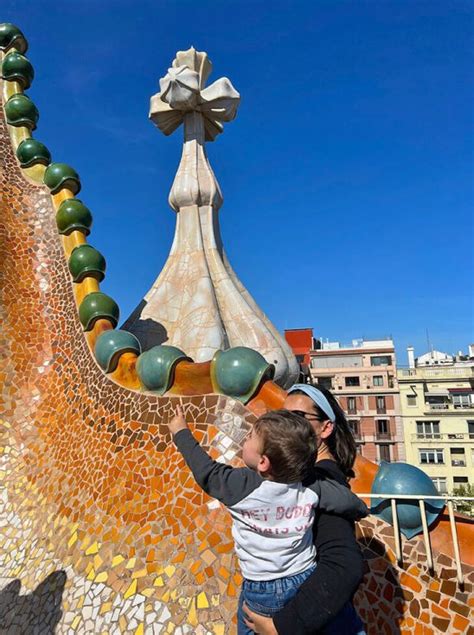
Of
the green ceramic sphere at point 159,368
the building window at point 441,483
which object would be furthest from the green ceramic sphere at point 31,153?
the building window at point 441,483

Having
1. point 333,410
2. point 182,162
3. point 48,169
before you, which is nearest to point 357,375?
point 182,162

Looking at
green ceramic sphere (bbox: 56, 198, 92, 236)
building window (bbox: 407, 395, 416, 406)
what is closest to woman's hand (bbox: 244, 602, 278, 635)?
green ceramic sphere (bbox: 56, 198, 92, 236)

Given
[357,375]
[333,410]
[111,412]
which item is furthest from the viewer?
[357,375]

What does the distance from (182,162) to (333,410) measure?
7059mm

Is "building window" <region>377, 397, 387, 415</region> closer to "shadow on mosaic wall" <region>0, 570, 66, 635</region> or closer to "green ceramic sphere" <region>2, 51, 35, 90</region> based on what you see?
"green ceramic sphere" <region>2, 51, 35, 90</region>

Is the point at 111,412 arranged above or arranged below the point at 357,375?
below

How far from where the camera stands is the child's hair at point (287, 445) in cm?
121

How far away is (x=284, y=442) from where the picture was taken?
121 centimetres

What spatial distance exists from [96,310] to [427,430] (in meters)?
21.9

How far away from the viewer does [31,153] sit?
4797mm

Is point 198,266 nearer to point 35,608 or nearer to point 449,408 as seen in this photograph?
point 35,608

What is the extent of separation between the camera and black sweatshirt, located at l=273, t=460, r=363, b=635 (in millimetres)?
1169

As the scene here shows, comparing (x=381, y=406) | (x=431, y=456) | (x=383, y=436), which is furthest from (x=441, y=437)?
(x=381, y=406)

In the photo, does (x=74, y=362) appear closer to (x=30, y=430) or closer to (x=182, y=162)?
(x=30, y=430)
